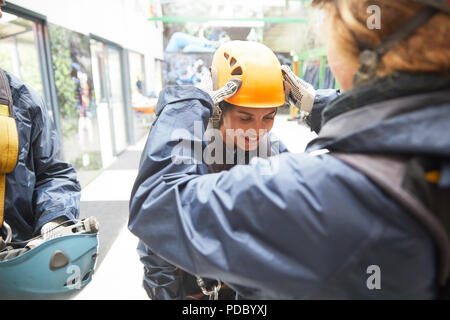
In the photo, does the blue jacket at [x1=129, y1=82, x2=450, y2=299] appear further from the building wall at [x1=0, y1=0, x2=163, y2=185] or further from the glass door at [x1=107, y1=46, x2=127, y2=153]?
the glass door at [x1=107, y1=46, x2=127, y2=153]

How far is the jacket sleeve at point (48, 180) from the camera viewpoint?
1293 mm

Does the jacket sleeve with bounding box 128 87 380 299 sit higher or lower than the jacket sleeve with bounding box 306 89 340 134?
lower

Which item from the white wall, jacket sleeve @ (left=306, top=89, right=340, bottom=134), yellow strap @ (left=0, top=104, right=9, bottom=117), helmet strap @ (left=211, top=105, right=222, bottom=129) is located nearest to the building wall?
the white wall

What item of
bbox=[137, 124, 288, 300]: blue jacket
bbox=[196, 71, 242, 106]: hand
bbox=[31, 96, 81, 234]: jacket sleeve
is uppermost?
bbox=[196, 71, 242, 106]: hand

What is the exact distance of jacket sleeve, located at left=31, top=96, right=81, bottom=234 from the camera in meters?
1.29

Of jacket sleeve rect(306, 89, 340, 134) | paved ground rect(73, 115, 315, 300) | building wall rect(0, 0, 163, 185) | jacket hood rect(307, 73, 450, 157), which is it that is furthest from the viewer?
building wall rect(0, 0, 163, 185)

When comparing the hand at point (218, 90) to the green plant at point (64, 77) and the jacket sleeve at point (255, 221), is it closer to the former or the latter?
the jacket sleeve at point (255, 221)

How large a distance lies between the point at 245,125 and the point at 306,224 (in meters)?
0.85

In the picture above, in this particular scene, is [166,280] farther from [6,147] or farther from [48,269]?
[6,147]

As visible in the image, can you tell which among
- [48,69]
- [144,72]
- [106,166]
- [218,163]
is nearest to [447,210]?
[218,163]

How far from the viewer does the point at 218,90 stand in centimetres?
110

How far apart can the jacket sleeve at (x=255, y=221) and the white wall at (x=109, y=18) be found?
326 centimetres

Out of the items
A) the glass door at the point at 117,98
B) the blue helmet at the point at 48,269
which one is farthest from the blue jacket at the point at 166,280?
the glass door at the point at 117,98

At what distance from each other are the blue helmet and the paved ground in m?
1.33
